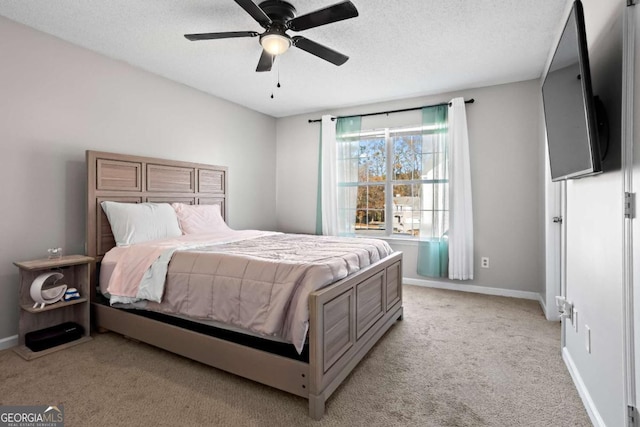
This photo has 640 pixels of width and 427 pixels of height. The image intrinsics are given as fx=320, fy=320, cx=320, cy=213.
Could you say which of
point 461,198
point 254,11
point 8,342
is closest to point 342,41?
point 254,11

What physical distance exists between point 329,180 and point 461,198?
1874mm

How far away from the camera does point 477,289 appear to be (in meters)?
4.09

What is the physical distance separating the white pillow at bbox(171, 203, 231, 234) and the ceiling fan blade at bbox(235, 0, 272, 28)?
2.13 metres

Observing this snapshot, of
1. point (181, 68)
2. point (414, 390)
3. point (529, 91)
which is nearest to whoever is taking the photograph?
point (414, 390)

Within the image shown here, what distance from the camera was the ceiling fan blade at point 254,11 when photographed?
1.87 metres

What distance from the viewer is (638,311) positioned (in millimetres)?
1219

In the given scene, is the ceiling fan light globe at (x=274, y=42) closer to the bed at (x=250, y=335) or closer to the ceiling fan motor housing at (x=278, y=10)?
the ceiling fan motor housing at (x=278, y=10)

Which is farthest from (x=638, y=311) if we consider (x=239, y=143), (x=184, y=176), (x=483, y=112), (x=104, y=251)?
(x=239, y=143)

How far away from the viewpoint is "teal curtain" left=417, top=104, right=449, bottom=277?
13.7ft

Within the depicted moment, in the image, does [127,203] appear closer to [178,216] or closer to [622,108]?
[178,216]

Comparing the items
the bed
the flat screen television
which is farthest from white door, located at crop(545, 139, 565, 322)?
the bed

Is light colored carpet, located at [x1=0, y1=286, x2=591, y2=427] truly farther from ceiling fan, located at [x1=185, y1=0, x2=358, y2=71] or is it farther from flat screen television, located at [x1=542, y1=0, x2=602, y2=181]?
ceiling fan, located at [x1=185, y1=0, x2=358, y2=71]

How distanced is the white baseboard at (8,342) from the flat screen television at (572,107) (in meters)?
4.03

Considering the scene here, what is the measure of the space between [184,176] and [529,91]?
4.19 metres
